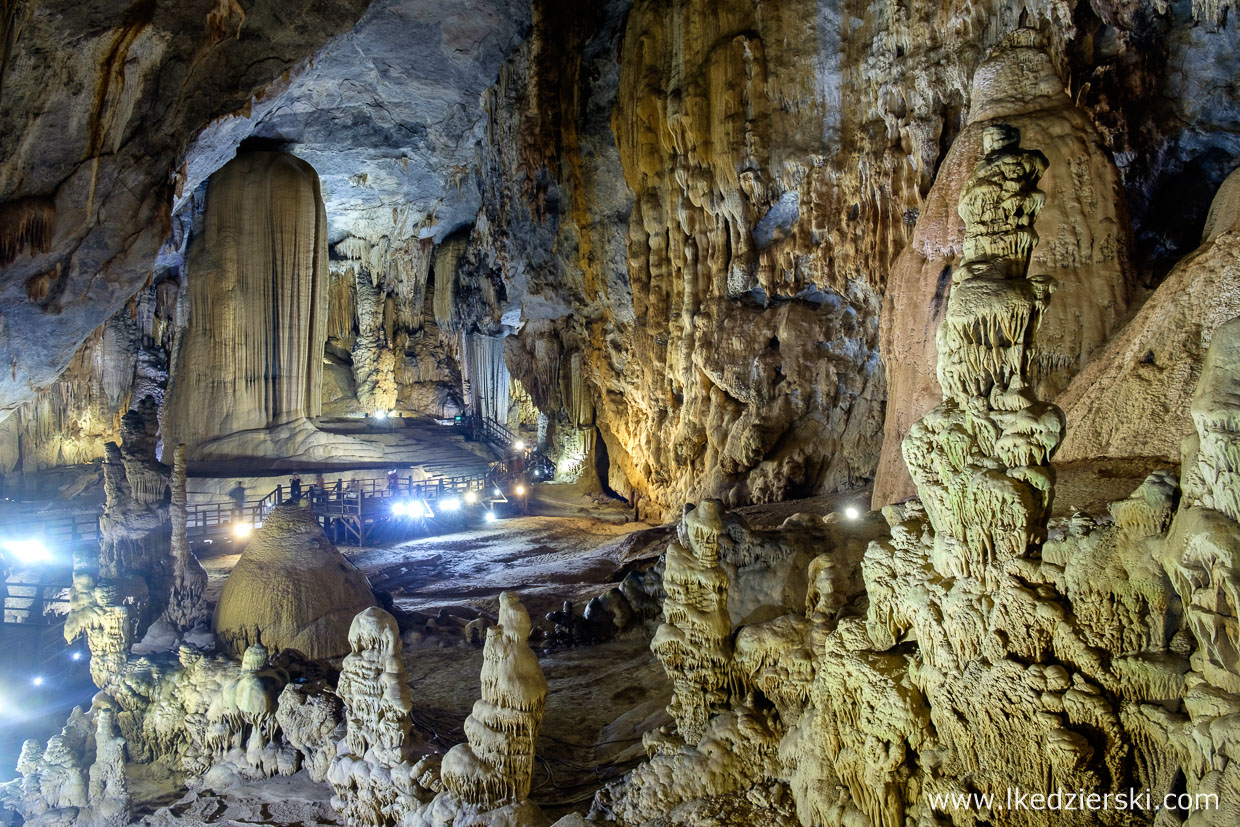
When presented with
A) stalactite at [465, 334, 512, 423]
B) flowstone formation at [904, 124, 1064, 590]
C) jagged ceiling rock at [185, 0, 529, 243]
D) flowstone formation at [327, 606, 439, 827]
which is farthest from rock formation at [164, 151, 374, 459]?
flowstone formation at [904, 124, 1064, 590]

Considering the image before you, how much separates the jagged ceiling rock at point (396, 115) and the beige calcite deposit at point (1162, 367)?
418 inches

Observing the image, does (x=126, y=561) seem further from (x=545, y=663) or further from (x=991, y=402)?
(x=991, y=402)

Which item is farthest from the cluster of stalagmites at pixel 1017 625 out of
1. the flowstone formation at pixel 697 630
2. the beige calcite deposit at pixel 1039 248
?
the beige calcite deposit at pixel 1039 248

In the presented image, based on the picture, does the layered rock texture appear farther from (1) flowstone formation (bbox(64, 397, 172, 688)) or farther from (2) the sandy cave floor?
(1) flowstone formation (bbox(64, 397, 172, 688))

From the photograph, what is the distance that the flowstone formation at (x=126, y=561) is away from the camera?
7828mm

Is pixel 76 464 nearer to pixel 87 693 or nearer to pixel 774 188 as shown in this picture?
pixel 87 693

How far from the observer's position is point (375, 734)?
5500 mm

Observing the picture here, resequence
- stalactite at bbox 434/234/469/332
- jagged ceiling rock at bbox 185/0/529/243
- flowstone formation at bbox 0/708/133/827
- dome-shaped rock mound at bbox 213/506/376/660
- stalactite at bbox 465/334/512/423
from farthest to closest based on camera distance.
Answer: stalactite at bbox 434/234/469/332 → stalactite at bbox 465/334/512/423 → jagged ceiling rock at bbox 185/0/529/243 → dome-shaped rock mound at bbox 213/506/376/660 → flowstone formation at bbox 0/708/133/827

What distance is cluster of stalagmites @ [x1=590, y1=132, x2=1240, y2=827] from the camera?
2.66m

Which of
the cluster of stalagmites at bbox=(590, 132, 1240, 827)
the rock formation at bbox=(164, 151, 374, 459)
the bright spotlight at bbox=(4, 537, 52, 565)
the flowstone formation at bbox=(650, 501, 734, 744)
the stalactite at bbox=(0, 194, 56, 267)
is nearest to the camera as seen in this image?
the cluster of stalagmites at bbox=(590, 132, 1240, 827)

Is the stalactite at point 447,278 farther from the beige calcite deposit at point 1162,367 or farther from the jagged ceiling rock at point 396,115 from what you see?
the beige calcite deposit at point 1162,367

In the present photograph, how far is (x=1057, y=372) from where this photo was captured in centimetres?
684

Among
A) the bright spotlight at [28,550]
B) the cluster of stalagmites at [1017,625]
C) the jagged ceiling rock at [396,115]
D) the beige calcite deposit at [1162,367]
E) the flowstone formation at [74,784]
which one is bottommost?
the flowstone formation at [74,784]

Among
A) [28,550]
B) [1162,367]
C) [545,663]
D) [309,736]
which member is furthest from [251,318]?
[1162,367]
